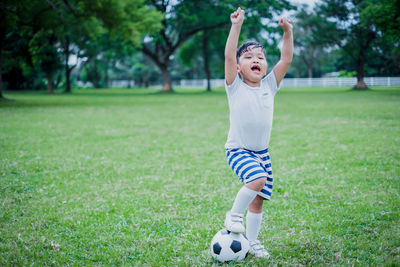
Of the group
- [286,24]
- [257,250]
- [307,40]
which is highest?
[307,40]

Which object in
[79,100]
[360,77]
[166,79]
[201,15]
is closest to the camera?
[79,100]

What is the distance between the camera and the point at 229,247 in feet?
10.8

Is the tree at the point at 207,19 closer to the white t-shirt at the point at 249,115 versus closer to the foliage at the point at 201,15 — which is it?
the foliage at the point at 201,15

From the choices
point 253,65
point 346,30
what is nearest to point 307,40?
point 346,30

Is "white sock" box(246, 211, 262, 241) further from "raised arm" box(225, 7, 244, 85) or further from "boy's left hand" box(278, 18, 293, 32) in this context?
"boy's left hand" box(278, 18, 293, 32)

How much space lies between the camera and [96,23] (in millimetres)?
24516

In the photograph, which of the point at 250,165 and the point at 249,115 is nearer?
the point at 250,165

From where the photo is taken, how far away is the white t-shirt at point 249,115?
10.8ft

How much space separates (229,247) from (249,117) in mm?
1215

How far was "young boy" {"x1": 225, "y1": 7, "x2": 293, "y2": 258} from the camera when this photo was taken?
3184 mm

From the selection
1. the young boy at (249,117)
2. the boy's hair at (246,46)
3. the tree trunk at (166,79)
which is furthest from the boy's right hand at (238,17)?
the tree trunk at (166,79)

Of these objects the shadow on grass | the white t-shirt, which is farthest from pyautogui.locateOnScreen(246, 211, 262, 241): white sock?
the shadow on grass

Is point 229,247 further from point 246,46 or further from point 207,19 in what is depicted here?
point 207,19

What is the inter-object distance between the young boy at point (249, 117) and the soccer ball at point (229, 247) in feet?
0.46
